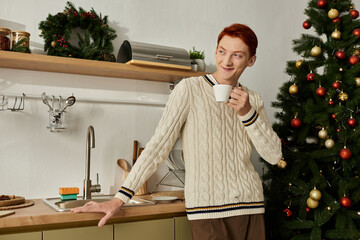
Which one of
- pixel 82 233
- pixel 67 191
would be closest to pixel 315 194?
pixel 82 233

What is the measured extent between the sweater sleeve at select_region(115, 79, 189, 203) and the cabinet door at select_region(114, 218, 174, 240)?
1.04 ft

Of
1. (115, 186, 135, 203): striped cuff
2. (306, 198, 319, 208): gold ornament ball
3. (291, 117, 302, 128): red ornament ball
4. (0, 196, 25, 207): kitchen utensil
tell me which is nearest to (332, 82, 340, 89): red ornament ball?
(291, 117, 302, 128): red ornament ball

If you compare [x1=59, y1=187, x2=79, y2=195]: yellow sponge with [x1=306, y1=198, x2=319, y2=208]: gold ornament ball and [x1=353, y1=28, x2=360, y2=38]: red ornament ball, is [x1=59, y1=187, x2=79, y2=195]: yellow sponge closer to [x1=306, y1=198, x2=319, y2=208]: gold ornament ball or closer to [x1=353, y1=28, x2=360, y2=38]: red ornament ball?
[x1=306, y1=198, x2=319, y2=208]: gold ornament ball

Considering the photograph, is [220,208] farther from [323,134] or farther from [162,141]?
[323,134]

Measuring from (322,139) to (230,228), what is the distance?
0.69 metres

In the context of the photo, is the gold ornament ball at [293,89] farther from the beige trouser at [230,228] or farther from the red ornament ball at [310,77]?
the beige trouser at [230,228]

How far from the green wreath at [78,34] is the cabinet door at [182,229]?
983mm

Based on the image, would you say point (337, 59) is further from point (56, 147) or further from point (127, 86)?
point (56, 147)

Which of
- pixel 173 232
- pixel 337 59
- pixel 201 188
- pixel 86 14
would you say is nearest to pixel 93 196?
pixel 173 232

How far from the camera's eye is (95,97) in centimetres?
213

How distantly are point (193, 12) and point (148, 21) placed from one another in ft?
1.21

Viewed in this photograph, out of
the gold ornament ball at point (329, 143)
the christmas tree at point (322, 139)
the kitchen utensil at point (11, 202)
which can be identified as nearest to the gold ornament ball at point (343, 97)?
the christmas tree at point (322, 139)

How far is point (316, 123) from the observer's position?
5.78ft

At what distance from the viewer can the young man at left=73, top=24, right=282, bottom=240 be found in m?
1.41
